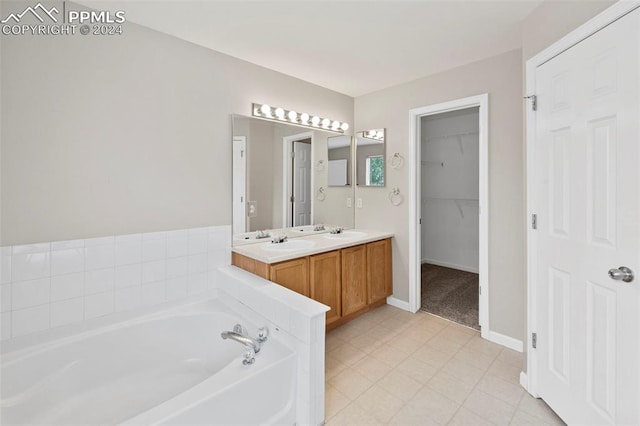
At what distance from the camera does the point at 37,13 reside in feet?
5.70

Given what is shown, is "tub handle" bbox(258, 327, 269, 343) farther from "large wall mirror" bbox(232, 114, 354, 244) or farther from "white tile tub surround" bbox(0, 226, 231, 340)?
"large wall mirror" bbox(232, 114, 354, 244)

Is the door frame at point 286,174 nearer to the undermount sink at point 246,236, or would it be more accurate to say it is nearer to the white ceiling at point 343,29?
the undermount sink at point 246,236

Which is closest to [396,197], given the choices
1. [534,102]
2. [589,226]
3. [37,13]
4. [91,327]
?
[534,102]

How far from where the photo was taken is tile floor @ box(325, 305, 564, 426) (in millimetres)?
1770

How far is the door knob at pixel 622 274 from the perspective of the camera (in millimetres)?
1291

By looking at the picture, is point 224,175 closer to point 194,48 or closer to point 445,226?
point 194,48

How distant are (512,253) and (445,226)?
2.74 metres

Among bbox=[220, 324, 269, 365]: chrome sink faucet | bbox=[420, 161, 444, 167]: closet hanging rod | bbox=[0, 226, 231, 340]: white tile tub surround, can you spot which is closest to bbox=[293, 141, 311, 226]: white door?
bbox=[0, 226, 231, 340]: white tile tub surround

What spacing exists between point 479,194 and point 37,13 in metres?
3.50

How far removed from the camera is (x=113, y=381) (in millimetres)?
1817

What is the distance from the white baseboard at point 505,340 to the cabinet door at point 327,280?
1342mm

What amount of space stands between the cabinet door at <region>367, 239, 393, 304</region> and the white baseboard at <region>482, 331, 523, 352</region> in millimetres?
1036

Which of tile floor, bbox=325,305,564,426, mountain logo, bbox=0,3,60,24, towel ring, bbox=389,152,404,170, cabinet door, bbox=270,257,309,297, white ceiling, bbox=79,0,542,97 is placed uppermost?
white ceiling, bbox=79,0,542,97

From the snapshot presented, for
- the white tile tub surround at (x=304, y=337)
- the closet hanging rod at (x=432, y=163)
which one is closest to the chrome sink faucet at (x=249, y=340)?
the white tile tub surround at (x=304, y=337)
